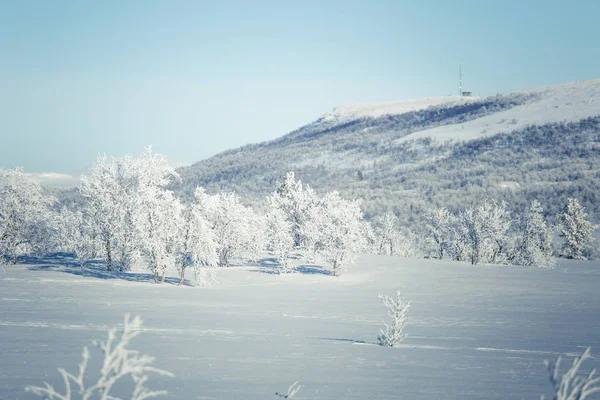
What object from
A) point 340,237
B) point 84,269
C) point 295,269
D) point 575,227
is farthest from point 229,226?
point 575,227

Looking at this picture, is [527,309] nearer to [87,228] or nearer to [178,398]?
[178,398]

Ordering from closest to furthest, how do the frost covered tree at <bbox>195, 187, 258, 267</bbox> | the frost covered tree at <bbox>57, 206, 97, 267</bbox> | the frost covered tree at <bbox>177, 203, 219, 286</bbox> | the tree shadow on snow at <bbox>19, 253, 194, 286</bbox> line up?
1. the frost covered tree at <bbox>177, 203, 219, 286</bbox>
2. the tree shadow on snow at <bbox>19, 253, 194, 286</bbox>
3. the frost covered tree at <bbox>57, 206, 97, 267</bbox>
4. the frost covered tree at <bbox>195, 187, 258, 267</bbox>

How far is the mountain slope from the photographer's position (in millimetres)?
98688

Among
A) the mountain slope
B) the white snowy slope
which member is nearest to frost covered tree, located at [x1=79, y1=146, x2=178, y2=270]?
the mountain slope

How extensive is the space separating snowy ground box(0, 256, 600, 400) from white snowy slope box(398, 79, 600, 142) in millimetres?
145106

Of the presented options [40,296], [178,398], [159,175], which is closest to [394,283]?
[159,175]

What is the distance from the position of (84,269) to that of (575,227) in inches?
1800

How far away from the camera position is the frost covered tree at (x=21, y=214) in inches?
1293

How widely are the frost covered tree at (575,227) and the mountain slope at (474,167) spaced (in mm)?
29605

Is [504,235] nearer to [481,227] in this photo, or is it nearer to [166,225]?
[481,227]

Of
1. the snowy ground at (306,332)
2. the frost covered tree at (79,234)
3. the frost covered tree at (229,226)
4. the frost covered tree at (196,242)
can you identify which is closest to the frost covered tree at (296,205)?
the frost covered tree at (229,226)

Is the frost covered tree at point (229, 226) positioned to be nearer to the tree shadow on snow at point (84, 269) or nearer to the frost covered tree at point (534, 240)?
the tree shadow on snow at point (84, 269)

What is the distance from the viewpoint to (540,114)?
169125mm

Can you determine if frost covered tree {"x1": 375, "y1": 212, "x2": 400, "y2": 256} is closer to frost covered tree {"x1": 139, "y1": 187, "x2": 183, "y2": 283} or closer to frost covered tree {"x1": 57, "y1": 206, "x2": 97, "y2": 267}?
frost covered tree {"x1": 57, "y1": 206, "x2": 97, "y2": 267}
